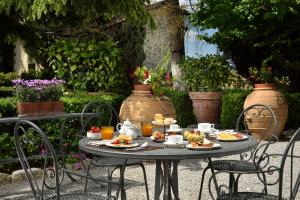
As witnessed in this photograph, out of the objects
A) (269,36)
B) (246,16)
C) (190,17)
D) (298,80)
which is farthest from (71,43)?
(298,80)

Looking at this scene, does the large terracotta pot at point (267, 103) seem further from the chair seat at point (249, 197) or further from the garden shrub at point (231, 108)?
the chair seat at point (249, 197)

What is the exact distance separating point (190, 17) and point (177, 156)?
8.69 m

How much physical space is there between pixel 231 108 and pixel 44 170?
22.2 ft

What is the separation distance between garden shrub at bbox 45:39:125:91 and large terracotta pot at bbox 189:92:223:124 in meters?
1.71

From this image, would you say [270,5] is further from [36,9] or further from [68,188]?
[68,188]

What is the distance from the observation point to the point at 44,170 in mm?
2965

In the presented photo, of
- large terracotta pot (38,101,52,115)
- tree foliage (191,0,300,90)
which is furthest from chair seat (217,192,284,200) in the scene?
tree foliage (191,0,300,90)

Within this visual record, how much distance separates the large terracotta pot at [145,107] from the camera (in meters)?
6.97

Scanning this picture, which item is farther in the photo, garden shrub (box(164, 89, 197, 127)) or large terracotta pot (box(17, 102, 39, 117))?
garden shrub (box(164, 89, 197, 127))

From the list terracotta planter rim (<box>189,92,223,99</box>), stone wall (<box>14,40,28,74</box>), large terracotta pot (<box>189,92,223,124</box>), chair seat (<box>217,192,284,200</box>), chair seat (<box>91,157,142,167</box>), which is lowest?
chair seat (<box>217,192,284,200</box>)

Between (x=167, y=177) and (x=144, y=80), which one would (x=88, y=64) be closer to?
(x=144, y=80)

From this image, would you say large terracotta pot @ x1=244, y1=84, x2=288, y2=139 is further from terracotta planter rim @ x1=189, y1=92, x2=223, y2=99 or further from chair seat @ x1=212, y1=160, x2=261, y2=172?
chair seat @ x1=212, y1=160, x2=261, y2=172

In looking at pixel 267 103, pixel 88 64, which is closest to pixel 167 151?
pixel 267 103

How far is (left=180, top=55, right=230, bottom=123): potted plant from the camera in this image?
9625 millimetres
